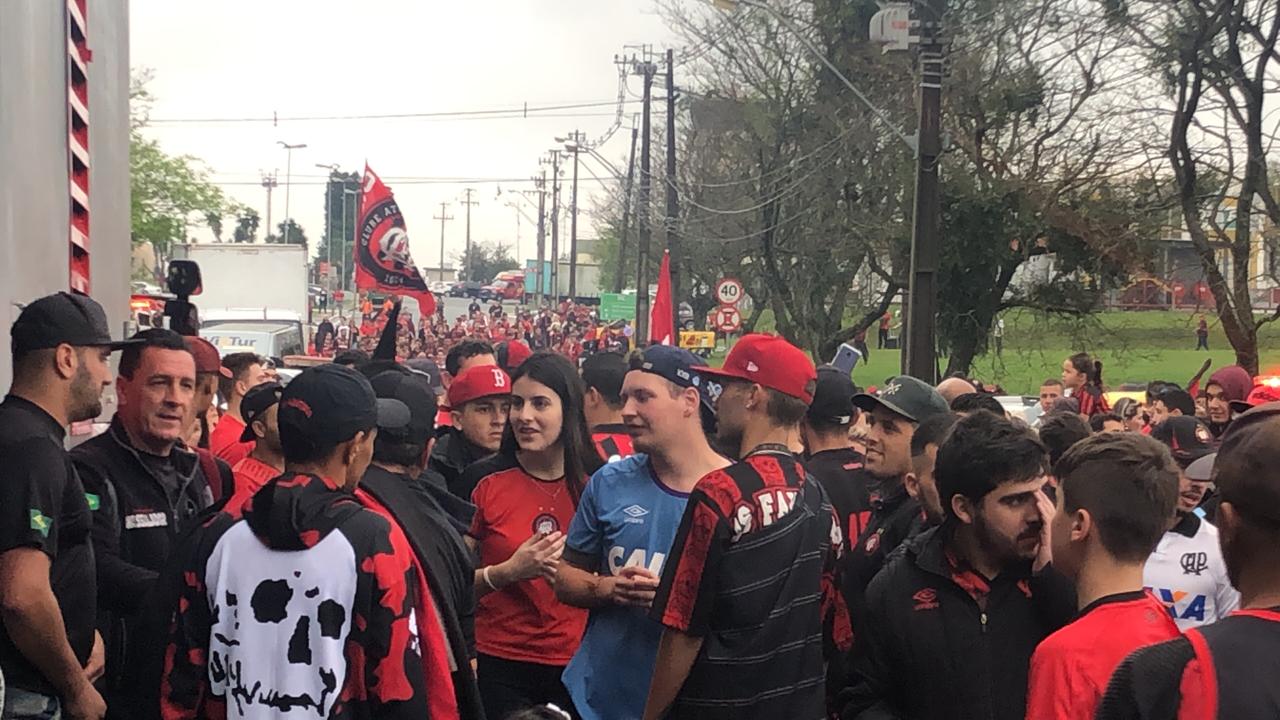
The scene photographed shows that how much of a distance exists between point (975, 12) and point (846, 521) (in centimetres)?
2248

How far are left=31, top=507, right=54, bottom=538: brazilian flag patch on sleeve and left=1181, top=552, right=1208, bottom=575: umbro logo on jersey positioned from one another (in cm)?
378

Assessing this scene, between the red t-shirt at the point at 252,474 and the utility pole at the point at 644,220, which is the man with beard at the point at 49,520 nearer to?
the red t-shirt at the point at 252,474

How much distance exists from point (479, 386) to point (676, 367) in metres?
2.16

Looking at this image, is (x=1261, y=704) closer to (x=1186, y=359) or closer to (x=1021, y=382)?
(x=1021, y=382)

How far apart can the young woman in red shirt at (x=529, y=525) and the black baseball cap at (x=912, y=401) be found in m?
1.20

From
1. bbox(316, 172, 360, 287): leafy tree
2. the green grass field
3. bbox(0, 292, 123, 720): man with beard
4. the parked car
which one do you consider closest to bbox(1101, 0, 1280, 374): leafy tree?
the green grass field

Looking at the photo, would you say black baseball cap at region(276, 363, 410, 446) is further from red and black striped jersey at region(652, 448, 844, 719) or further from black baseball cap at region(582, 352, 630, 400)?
black baseball cap at region(582, 352, 630, 400)

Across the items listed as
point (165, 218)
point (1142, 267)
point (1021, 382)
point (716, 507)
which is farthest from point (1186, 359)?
point (716, 507)

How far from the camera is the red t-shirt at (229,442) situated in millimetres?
6398

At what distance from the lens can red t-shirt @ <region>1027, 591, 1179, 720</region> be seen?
2.81m

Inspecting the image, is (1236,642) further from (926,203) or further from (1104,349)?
(1104,349)

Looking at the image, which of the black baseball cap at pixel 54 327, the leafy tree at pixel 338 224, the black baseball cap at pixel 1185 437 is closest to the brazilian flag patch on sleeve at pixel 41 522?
the black baseball cap at pixel 54 327

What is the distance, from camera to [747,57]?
36531 millimetres

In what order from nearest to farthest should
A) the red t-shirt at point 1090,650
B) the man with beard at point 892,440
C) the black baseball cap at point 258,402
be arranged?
the red t-shirt at point 1090,650
the man with beard at point 892,440
the black baseball cap at point 258,402
